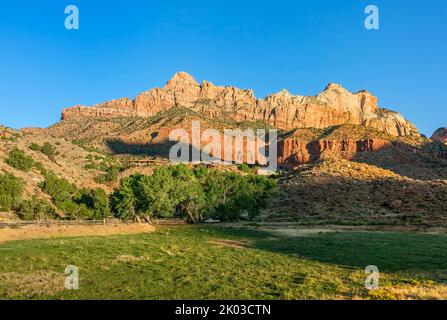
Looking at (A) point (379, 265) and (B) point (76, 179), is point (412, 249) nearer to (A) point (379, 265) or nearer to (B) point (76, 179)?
(A) point (379, 265)

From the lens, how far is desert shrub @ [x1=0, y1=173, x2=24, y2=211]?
64625mm

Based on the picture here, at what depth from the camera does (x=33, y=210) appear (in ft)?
213

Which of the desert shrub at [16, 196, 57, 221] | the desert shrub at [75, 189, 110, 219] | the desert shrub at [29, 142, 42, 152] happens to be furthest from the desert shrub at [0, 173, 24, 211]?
the desert shrub at [29, 142, 42, 152]

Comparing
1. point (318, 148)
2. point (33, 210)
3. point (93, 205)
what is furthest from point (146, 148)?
point (33, 210)

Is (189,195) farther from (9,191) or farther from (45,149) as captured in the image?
(45,149)

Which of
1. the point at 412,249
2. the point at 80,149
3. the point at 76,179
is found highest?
the point at 80,149

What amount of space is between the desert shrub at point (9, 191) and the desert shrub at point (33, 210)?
5.66 feet

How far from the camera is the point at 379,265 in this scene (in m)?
29.6

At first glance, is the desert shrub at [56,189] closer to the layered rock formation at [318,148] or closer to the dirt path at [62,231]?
the dirt path at [62,231]

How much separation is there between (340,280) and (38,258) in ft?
68.9

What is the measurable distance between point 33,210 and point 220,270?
49.3m

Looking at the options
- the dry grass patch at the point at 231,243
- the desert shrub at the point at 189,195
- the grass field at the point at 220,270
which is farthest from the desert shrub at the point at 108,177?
the grass field at the point at 220,270
